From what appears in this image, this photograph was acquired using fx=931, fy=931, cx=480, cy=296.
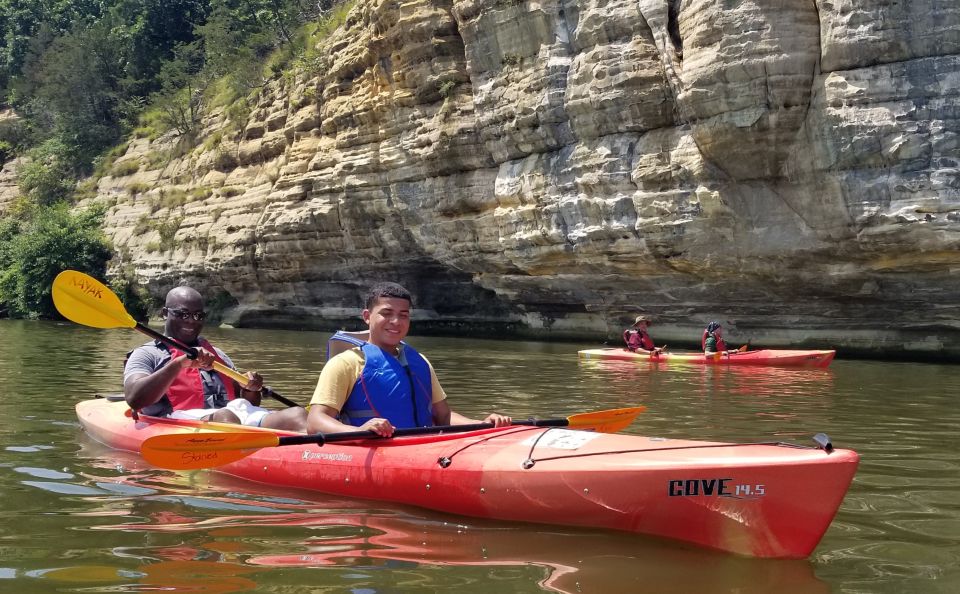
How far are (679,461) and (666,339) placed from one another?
17.0m

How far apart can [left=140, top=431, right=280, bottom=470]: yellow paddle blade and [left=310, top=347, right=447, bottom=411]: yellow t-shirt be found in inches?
13.9

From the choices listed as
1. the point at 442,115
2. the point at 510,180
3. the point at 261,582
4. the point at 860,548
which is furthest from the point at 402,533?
the point at 442,115

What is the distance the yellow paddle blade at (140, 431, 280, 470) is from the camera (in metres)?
5.13

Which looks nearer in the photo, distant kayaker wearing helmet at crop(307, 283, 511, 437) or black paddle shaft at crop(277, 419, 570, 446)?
black paddle shaft at crop(277, 419, 570, 446)

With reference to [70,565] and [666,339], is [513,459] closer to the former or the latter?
[70,565]

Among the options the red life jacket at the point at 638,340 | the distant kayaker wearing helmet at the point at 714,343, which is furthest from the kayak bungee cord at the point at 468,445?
the red life jacket at the point at 638,340

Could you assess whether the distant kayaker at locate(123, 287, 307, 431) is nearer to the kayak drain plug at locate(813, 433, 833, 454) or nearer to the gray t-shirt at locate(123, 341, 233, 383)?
the gray t-shirt at locate(123, 341, 233, 383)

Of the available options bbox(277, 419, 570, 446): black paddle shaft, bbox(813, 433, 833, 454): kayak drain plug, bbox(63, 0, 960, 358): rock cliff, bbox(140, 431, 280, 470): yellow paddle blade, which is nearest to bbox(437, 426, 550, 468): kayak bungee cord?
bbox(277, 419, 570, 446): black paddle shaft

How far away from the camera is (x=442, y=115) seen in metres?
22.0

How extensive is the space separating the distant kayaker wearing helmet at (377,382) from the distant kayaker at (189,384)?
0.79 m

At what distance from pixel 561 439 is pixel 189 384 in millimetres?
3215

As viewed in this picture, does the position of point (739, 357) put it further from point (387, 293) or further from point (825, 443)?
point (825, 443)

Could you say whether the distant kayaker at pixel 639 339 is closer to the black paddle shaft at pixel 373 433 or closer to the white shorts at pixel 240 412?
the white shorts at pixel 240 412

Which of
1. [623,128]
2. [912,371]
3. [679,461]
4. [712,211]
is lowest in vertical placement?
[912,371]
